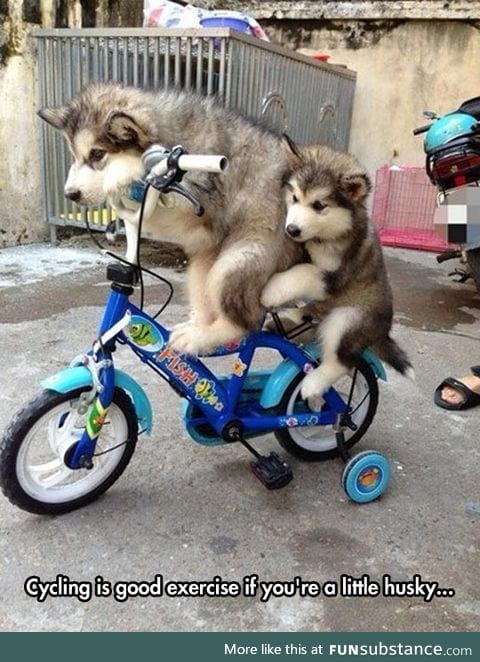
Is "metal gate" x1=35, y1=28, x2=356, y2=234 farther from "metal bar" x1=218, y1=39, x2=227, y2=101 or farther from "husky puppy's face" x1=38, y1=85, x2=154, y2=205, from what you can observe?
"husky puppy's face" x1=38, y1=85, x2=154, y2=205

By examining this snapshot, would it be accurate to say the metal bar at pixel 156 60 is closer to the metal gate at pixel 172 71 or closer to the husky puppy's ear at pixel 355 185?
the metal gate at pixel 172 71

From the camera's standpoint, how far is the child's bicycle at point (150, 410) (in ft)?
6.84

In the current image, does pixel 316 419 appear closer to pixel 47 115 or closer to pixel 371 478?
pixel 371 478

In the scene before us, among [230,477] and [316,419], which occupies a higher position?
[316,419]

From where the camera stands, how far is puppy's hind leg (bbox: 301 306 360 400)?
2332 millimetres

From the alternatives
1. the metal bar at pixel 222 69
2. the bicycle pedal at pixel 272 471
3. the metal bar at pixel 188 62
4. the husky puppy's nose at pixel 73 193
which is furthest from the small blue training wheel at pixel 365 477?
the metal bar at pixel 188 62

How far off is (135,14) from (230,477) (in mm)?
5749

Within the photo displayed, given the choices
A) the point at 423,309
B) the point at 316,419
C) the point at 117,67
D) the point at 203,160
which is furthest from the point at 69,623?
the point at 117,67

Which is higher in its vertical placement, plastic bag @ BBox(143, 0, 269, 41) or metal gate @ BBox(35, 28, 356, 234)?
plastic bag @ BBox(143, 0, 269, 41)

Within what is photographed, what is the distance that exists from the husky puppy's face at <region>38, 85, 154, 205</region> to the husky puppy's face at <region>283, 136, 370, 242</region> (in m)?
0.57

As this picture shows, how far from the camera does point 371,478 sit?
2.45m

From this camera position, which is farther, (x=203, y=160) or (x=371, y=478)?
(x=371, y=478)

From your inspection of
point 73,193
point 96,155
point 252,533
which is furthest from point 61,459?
point 96,155

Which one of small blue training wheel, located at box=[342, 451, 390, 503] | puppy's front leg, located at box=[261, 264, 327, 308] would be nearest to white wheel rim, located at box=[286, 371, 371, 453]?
small blue training wheel, located at box=[342, 451, 390, 503]
